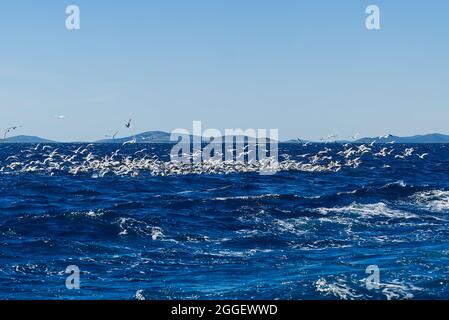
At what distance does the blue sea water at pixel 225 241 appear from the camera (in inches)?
753

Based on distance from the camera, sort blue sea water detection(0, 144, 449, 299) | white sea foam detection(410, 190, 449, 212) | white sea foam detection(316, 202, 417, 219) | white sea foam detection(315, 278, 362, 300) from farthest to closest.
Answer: white sea foam detection(410, 190, 449, 212) → white sea foam detection(316, 202, 417, 219) → blue sea water detection(0, 144, 449, 299) → white sea foam detection(315, 278, 362, 300)

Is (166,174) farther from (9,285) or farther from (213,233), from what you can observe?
(9,285)

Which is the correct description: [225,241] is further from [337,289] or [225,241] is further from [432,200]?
[432,200]

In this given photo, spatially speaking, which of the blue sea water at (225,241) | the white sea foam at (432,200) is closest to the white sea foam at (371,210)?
the blue sea water at (225,241)

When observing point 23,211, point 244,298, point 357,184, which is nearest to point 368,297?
point 244,298

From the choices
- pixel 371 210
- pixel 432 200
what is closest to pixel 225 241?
pixel 371 210

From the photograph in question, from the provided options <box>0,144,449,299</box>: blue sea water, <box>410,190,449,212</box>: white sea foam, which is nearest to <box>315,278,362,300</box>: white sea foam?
<box>0,144,449,299</box>: blue sea water

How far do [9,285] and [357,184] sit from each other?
4194 centimetres

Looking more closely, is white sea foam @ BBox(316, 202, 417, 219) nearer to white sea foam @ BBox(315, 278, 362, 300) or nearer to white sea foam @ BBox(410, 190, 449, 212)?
white sea foam @ BBox(410, 190, 449, 212)

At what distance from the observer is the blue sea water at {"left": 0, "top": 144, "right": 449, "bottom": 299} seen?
19.1 m

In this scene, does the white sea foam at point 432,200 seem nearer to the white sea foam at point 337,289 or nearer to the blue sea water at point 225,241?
the blue sea water at point 225,241

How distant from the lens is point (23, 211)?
37.4 metres
